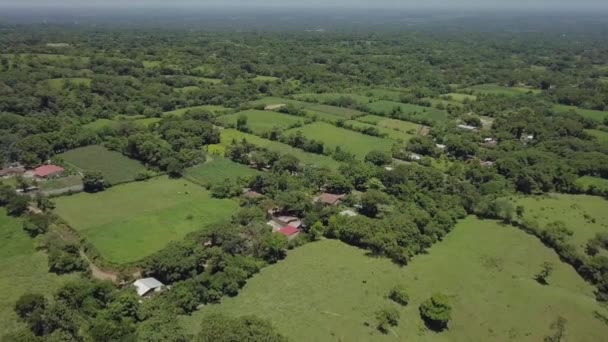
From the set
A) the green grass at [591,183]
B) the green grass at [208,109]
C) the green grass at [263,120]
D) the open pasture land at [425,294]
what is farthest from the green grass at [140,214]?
the green grass at [591,183]

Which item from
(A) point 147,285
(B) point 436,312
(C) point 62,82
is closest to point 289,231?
(A) point 147,285

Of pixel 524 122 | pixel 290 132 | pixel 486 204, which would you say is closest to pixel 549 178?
pixel 486 204

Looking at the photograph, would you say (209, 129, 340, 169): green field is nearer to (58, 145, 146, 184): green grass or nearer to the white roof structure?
(58, 145, 146, 184): green grass

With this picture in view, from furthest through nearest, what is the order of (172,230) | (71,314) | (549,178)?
1. (549,178)
2. (172,230)
3. (71,314)

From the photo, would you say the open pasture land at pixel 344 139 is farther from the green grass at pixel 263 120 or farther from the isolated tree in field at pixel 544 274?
the isolated tree in field at pixel 544 274

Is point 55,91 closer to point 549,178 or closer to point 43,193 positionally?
point 43,193

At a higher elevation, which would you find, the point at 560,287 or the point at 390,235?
the point at 390,235
